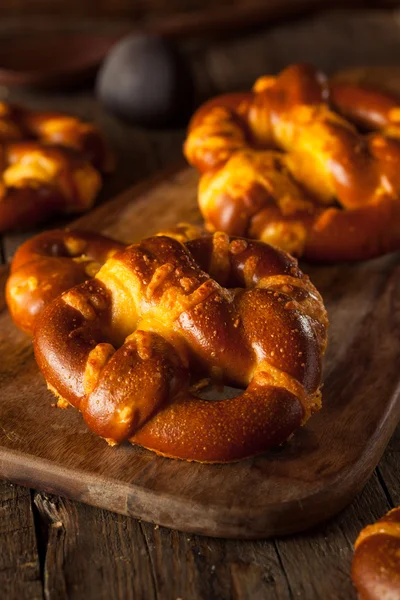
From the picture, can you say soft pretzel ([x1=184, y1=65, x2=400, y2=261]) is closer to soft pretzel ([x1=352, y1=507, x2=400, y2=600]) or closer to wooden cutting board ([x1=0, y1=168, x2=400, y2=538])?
wooden cutting board ([x1=0, y1=168, x2=400, y2=538])

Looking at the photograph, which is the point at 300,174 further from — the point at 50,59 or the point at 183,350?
the point at 50,59

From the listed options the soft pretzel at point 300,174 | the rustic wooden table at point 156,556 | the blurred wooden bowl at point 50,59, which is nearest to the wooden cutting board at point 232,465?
the rustic wooden table at point 156,556

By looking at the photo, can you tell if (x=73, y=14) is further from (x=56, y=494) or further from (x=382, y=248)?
(x=56, y=494)

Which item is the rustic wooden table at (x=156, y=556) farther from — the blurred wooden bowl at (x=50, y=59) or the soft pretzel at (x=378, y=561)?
the blurred wooden bowl at (x=50, y=59)

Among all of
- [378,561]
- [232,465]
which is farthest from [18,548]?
[378,561]

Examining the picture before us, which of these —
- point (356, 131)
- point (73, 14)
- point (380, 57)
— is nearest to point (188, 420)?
point (356, 131)

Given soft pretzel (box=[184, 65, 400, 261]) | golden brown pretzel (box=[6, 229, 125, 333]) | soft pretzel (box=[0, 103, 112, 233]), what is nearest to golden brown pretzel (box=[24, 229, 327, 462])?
golden brown pretzel (box=[6, 229, 125, 333])

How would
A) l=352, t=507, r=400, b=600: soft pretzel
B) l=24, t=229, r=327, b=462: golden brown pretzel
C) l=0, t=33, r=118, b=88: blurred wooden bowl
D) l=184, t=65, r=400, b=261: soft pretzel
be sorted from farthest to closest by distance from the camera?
l=0, t=33, r=118, b=88: blurred wooden bowl
l=184, t=65, r=400, b=261: soft pretzel
l=24, t=229, r=327, b=462: golden brown pretzel
l=352, t=507, r=400, b=600: soft pretzel
